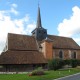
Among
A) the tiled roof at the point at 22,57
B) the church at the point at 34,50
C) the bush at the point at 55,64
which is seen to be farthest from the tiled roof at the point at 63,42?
the bush at the point at 55,64

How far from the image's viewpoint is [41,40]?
190 ft

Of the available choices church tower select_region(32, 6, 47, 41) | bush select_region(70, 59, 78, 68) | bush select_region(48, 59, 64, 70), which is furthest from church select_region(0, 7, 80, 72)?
bush select_region(70, 59, 78, 68)

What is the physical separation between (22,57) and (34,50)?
5806mm

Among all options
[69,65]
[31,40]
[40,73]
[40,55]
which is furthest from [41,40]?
[40,73]

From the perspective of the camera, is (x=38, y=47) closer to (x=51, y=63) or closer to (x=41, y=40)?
(x=41, y=40)

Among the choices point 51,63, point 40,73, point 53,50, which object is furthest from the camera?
point 53,50

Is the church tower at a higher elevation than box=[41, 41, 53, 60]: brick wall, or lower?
higher

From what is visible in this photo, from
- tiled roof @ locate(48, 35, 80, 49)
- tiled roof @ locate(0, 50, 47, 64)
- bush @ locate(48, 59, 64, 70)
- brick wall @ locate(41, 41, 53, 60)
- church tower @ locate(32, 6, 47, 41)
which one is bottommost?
bush @ locate(48, 59, 64, 70)

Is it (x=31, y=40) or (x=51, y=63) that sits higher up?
(x=31, y=40)

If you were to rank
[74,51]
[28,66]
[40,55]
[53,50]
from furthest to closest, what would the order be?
[74,51], [53,50], [40,55], [28,66]

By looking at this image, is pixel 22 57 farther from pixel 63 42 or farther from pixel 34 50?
pixel 63 42

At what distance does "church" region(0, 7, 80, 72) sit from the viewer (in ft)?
156

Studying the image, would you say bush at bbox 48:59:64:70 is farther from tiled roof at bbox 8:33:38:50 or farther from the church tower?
the church tower

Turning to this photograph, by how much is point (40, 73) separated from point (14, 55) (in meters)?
17.0
